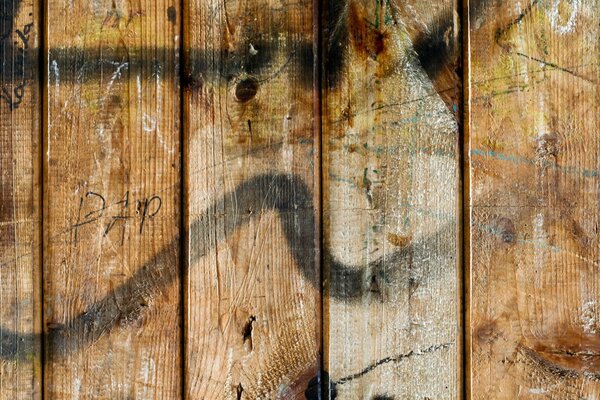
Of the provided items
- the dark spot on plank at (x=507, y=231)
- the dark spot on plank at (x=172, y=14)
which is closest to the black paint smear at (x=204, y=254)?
the dark spot on plank at (x=507, y=231)

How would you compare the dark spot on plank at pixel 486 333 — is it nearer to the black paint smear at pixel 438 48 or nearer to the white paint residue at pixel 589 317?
the white paint residue at pixel 589 317

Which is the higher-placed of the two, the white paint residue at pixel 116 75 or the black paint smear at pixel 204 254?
the white paint residue at pixel 116 75

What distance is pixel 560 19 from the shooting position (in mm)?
1527

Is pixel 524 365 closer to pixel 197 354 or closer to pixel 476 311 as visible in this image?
pixel 476 311

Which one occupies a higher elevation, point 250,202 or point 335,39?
point 335,39

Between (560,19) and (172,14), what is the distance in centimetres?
87

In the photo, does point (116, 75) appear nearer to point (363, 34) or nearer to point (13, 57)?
point (13, 57)

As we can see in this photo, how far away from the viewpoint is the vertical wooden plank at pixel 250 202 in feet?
4.98

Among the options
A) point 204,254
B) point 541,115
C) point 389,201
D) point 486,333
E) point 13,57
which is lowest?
point 486,333

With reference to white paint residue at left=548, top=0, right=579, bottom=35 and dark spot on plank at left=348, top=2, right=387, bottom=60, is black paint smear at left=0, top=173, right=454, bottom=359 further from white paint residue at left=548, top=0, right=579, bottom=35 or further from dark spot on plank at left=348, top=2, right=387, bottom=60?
white paint residue at left=548, top=0, right=579, bottom=35

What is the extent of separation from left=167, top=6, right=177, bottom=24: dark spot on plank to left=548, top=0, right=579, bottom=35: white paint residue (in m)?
0.84

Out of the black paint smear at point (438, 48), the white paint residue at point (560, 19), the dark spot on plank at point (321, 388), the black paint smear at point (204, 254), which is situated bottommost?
the dark spot on plank at point (321, 388)

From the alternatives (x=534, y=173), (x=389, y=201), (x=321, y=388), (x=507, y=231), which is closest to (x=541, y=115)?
(x=534, y=173)

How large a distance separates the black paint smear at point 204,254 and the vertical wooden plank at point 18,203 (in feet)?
0.21
